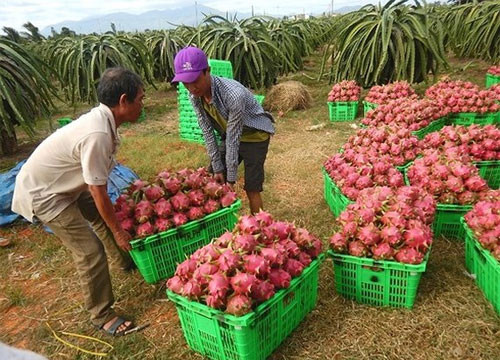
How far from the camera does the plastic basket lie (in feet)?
9.63

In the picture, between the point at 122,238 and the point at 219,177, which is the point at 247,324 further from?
the point at 219,177

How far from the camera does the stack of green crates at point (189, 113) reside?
529 centimetres

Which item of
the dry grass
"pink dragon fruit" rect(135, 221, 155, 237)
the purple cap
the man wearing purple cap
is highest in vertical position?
the purple cap

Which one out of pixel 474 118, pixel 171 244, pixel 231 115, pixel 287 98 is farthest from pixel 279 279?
pixel 287 98

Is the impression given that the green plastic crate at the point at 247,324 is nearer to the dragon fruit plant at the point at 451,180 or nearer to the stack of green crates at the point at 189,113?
the dragon fruit plant at the point at 451,180

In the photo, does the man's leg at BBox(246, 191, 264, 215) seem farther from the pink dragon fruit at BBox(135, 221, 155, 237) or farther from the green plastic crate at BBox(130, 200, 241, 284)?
the pink dragon fruit at BBox(135, 221, 155, 237)

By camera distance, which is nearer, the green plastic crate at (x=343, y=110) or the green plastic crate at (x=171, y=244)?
the green plastic crate at (x=171, y=244)

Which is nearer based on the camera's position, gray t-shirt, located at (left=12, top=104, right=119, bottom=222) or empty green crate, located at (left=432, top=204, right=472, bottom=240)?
gray t-shirt, located at (left=12, top=104, right=119, bottom=222)

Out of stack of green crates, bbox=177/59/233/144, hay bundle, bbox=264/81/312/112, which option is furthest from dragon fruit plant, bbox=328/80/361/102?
stack of green crates, bbox=177/59/233/144

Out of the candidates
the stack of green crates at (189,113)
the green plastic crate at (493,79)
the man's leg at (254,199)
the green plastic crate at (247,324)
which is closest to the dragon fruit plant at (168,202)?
the man's leg at (254,199)

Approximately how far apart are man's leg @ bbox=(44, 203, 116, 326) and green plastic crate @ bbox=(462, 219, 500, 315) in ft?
7.29

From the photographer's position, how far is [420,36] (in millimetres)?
6016

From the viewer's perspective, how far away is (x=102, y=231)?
271cm

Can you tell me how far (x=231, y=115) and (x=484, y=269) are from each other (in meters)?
1.85
